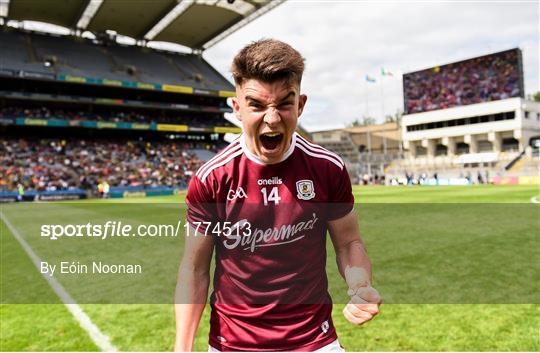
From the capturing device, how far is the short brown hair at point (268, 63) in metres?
2.11

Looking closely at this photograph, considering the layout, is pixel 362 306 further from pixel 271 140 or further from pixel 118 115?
pixel 118 115

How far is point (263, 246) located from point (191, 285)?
48 centimetres

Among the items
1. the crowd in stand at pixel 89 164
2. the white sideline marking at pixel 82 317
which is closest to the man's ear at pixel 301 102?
the white sideline marking at pixel 82 317

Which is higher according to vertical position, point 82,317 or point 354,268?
point 354,268

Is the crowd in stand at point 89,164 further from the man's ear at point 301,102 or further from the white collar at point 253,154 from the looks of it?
the man's ear at point 301,102

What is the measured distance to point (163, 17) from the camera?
46.0 metres

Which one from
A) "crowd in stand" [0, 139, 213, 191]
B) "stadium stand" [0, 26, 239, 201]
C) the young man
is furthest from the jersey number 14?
"crowd in stand" [0, 139, 213, 191]

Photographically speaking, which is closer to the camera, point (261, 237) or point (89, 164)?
point (261, 237)

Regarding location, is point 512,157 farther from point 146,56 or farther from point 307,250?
point 307,250

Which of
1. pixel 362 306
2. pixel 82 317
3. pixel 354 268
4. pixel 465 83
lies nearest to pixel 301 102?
pixel 354 268

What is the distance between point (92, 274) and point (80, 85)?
48.4 metres

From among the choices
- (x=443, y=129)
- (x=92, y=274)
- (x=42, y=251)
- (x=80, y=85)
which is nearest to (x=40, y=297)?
(x=92, y=274)

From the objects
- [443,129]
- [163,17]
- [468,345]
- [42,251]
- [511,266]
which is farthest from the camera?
[443,129]

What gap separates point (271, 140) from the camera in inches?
88.0
